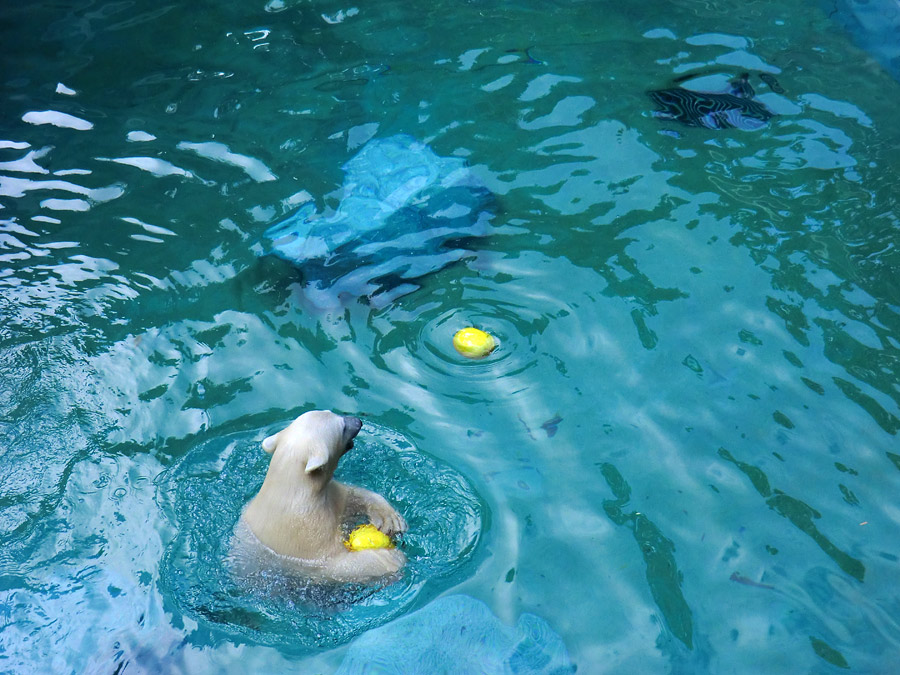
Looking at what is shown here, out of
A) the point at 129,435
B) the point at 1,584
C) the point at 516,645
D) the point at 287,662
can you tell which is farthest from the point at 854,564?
the point at 1,584

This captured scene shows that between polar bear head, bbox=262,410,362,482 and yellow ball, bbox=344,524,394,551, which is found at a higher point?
polar bear head, bbox=262,410,362,482

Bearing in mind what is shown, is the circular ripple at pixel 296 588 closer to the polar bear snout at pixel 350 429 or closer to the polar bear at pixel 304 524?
the polar bear at pixel 304 524

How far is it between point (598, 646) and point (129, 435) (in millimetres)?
3459

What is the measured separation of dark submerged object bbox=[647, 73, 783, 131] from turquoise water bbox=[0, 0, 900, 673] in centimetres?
16

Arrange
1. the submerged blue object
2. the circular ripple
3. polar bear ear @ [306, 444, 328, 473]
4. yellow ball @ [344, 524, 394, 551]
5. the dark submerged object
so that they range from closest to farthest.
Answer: the submerged blue object
polar bear ear @ [306, 444, 328, 473]
the circular ripple
yellow ball @ [344, 524, 394, 551]
the dark submerged object

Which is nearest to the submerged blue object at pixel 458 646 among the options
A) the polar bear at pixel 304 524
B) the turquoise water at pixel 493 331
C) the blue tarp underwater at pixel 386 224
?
the turquoise water at pixel 493 331

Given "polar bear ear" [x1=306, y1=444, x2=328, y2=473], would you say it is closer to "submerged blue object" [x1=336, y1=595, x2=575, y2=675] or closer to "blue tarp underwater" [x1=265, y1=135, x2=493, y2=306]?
"submerged blue object" [x1=336, y1=595, x2=575, y2=675]

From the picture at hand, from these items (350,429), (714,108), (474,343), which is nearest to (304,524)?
(350,429)

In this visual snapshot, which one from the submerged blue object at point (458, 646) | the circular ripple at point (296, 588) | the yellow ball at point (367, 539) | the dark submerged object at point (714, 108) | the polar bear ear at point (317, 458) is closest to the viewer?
the submerged blue object at point (458, 646)

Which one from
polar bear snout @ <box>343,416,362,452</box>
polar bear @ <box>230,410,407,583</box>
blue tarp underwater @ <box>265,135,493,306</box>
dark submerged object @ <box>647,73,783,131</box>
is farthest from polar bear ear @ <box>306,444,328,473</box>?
dark submerged object @ <box>647,73,783,131</box>

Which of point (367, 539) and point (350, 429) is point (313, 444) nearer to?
point (350, 429)

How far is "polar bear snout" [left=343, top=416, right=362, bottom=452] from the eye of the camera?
509 centimetres

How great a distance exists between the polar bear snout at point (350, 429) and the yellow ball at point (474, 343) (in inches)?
50.7

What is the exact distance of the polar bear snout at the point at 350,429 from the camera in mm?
5090
